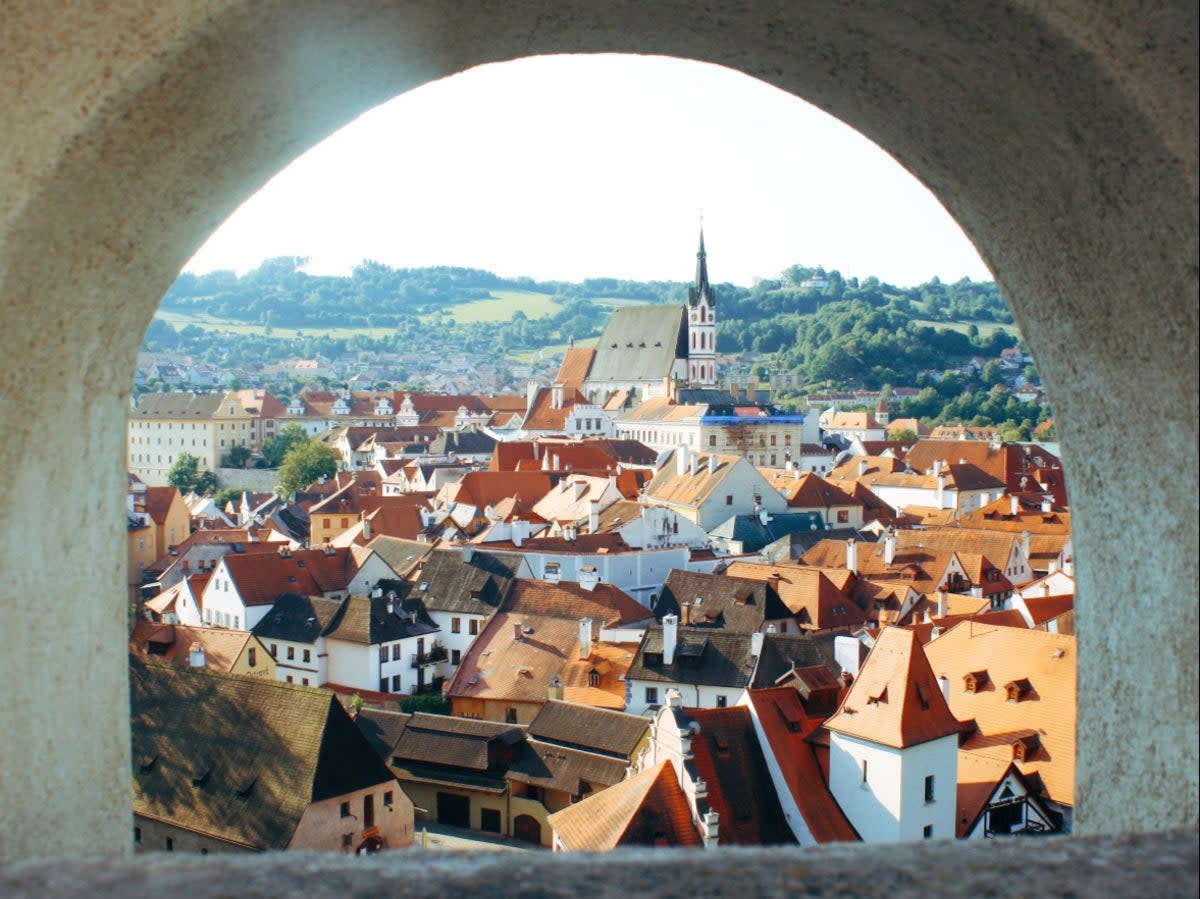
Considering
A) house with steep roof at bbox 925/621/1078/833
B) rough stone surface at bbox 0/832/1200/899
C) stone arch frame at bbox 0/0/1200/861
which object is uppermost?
stone arch frame at bbox 0/0/1200/861

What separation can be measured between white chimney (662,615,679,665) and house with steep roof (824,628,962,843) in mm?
6554

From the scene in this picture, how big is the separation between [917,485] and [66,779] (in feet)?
198

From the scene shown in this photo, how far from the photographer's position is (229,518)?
65562 mm

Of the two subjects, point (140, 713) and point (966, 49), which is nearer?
point (966, 49)

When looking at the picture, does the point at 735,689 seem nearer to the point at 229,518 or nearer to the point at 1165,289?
the point at 1165,289

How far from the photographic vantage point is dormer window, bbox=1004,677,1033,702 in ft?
68.3

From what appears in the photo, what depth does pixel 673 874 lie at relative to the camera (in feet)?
6.13

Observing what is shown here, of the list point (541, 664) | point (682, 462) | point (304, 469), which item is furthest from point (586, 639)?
point (304, 469)

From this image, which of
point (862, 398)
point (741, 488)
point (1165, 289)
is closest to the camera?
point (1165, 289)

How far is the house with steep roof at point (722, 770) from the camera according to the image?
17891 mm

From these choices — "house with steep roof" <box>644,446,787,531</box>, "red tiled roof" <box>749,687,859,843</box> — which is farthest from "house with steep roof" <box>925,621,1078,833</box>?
"house with steep roof" <box>644,446,787,531</box>

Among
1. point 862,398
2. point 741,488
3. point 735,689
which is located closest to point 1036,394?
point 862,398

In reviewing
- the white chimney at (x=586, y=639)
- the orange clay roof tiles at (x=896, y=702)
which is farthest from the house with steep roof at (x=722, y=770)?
the white chimney at (x=586, y=639)

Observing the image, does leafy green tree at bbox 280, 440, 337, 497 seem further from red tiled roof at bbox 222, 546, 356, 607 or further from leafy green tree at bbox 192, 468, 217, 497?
red tiled roof at bbox 222, 546, 356, 607
